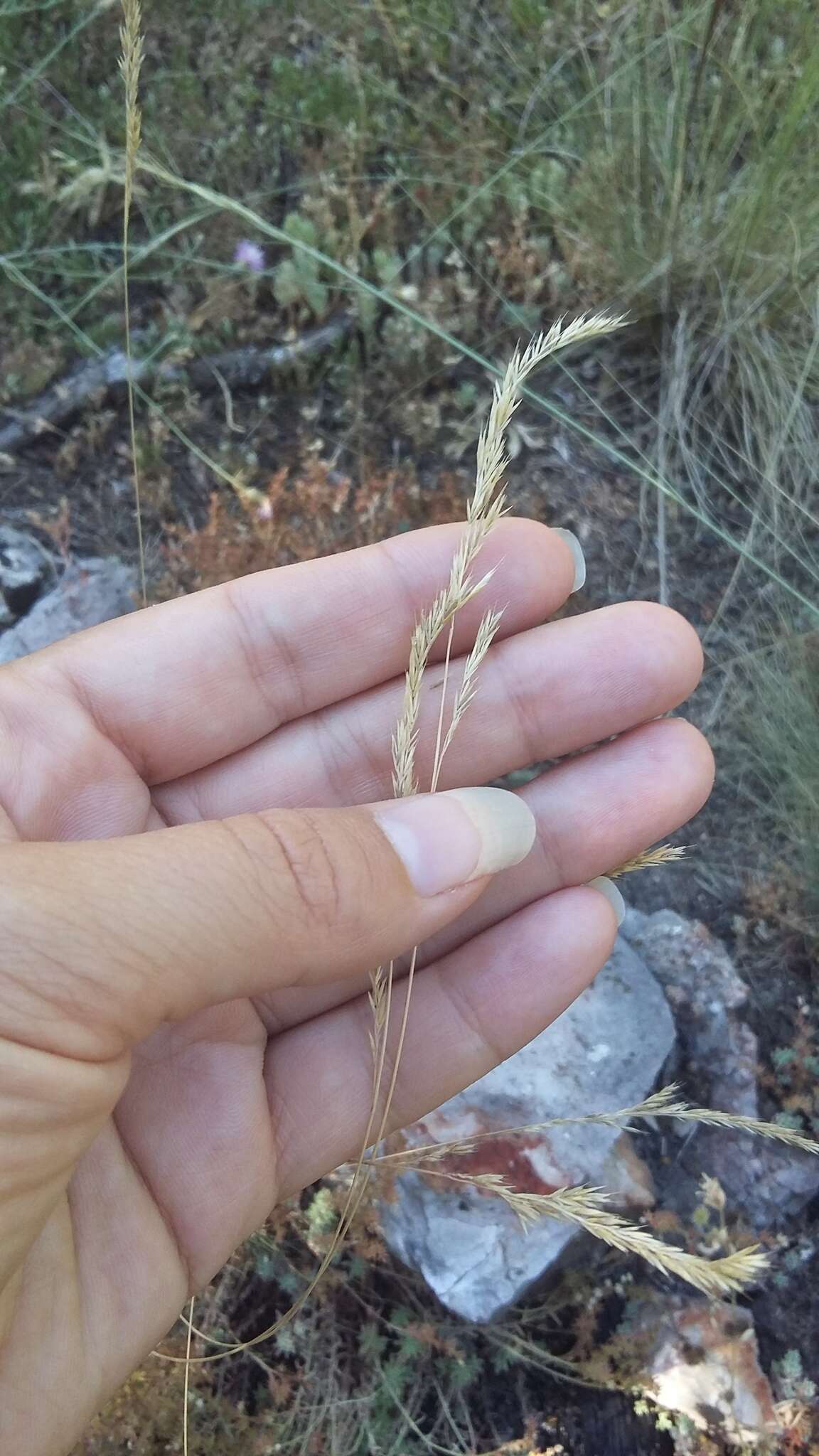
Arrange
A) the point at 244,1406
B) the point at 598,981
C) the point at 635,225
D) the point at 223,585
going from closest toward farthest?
1. the point at 223,585
2. the point at 244,1406
3. the point at 598,981
4. the point at 635,225

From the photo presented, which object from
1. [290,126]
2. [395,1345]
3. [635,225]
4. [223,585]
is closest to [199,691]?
[223,585]

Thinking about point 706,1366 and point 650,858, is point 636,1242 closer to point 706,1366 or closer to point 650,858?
point 650,858

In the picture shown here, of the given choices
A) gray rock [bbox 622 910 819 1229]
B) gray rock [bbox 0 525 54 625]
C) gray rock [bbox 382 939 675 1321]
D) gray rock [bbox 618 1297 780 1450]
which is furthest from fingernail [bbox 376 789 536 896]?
gray rock [bbox 0 525 54 625]

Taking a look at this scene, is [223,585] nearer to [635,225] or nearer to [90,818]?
[90,818]

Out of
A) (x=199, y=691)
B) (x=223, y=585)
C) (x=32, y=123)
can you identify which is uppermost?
(x=32, y=123)

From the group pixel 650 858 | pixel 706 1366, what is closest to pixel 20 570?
pixel 650 858

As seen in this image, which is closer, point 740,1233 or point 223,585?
point 223,585

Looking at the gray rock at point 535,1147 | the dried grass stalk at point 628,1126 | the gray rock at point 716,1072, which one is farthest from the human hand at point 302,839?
the gray rock at point 716,1072

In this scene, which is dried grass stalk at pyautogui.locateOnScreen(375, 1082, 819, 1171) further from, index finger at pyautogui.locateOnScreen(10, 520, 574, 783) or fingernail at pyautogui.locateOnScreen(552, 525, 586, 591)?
fingernail at pyautogui.locateOnScreen(552, 525, 586, 591)

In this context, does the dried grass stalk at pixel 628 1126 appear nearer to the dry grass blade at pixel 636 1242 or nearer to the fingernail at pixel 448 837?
the dry grass blade at pixel 636 1242
